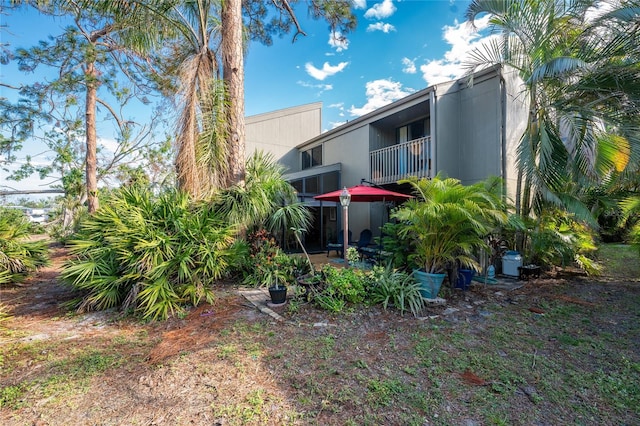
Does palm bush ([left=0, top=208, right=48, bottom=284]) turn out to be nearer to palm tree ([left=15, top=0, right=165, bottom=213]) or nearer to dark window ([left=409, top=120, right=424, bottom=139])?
palm tree ([left=15, top=0, right=165, bottom=213])

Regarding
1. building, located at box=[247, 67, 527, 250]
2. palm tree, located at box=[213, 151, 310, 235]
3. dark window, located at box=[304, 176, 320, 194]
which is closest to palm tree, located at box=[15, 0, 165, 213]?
palm tree, located at box=[213, 151, 310, 235]

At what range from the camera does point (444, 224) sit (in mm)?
5285

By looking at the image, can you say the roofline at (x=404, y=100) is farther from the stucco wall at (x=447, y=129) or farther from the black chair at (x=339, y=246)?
the black chair at (x=339, y=246)

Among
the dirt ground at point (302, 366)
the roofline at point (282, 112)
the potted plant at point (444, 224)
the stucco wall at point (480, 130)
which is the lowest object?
the dirt ground at point (302, 366)

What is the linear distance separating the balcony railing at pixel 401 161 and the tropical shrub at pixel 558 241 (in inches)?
126

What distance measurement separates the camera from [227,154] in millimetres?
7234

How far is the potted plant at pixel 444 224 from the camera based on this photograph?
5.14 meters

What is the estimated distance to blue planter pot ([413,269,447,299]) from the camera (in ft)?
17.7

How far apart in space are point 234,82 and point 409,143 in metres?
5.83

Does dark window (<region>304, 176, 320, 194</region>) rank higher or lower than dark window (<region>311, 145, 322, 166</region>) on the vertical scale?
lower

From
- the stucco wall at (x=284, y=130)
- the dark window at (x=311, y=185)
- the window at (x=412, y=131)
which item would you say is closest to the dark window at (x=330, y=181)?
the dark window at (x=311, y=185)

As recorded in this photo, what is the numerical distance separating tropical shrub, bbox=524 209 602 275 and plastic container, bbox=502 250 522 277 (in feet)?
0.96

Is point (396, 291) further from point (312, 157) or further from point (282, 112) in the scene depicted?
point (282, 112)

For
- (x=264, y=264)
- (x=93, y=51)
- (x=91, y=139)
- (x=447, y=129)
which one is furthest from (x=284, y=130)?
(x=264, y=264)
